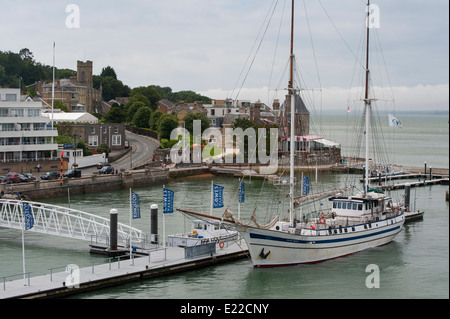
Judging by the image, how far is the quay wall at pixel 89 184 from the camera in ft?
202

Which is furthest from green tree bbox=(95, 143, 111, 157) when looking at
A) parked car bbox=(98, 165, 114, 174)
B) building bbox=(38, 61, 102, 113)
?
building bbox=(38, 61, 102, 113)

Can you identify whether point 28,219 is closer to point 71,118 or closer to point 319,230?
point 319,230

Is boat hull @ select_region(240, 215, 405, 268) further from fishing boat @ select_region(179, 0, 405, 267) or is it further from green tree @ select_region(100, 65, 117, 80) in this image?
green tree @ select_region(100, 65, 117, 80)

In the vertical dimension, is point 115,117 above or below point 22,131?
above

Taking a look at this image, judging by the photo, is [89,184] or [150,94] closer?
[89,184]

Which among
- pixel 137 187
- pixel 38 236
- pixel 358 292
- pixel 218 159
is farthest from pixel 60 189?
pixel 358 292

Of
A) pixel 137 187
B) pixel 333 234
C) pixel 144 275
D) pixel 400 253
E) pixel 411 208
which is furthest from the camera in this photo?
pixel 137 187

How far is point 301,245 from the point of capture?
36719 mm

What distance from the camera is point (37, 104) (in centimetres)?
7619

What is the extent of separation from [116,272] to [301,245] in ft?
34.9

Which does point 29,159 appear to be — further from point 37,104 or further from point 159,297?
point 159,297

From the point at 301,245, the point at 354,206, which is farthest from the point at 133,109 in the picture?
the point at 301,245

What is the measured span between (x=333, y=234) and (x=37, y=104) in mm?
48589

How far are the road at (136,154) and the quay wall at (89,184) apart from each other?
4.33 m
